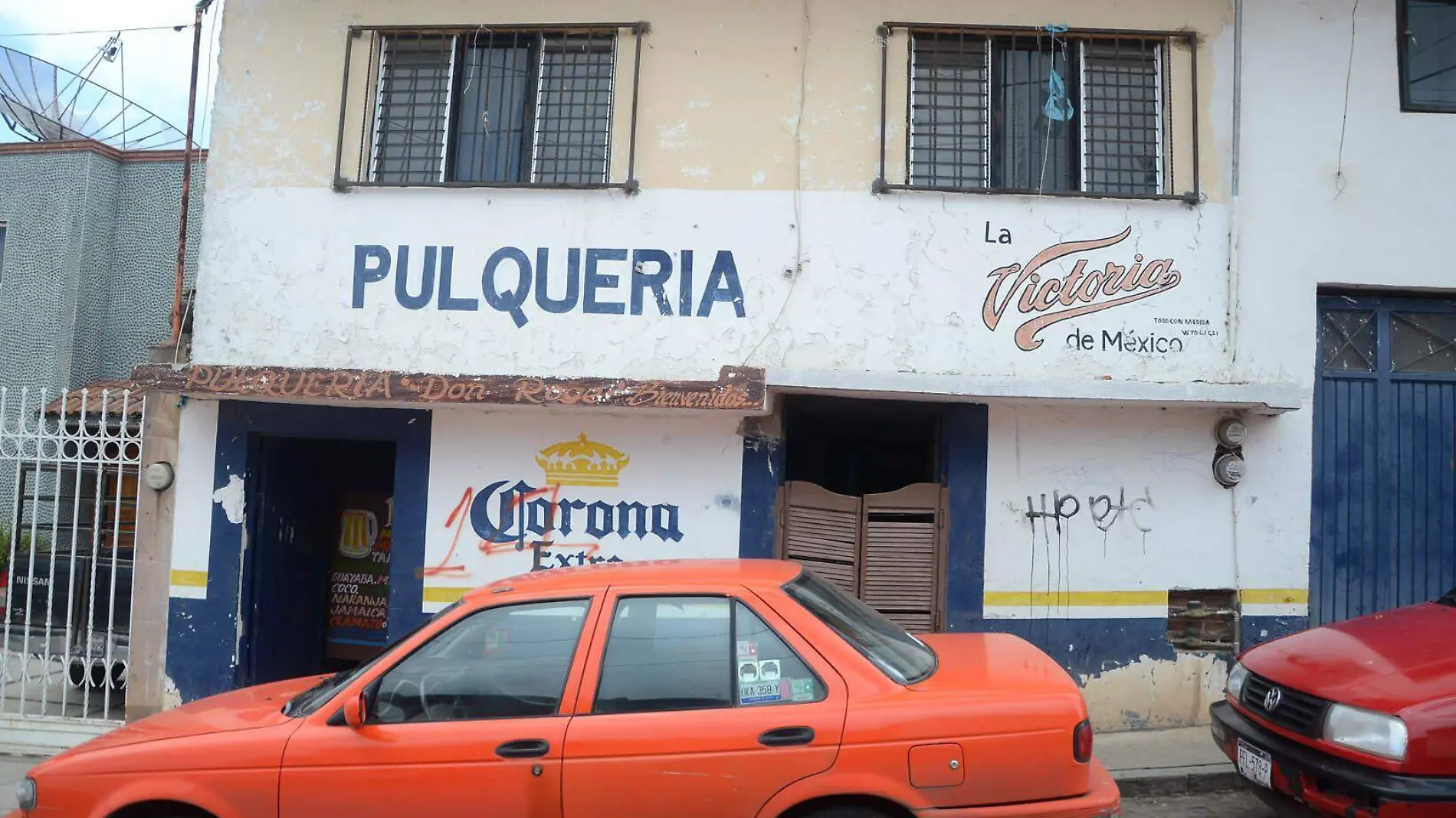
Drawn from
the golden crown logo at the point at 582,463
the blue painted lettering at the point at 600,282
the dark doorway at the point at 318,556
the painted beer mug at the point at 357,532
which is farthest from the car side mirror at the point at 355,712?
the painted beer mug at the point at 357,532

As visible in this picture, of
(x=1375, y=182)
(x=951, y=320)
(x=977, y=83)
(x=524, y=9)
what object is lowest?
(x=951, y=320)

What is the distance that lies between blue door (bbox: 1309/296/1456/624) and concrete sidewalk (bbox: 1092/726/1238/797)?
150cm

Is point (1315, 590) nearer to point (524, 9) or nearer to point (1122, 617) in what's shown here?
point (1122, 617)

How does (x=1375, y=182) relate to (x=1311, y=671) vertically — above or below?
above

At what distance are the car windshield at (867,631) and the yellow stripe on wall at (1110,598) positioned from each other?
2.89m

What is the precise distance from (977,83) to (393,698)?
6.08 metres

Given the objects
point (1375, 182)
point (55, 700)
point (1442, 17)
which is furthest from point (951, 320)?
point (55, 700)

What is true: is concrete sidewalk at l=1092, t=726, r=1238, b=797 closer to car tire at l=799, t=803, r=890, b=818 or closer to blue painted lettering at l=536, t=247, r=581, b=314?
car tire at l=799, t=803, r=890, b=818

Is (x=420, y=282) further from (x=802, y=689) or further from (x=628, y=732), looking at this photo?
(x=802, y=689)

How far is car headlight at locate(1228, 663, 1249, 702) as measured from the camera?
5.16 m

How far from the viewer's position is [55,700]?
786cm

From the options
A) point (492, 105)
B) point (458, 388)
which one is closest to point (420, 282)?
point (458, 388)

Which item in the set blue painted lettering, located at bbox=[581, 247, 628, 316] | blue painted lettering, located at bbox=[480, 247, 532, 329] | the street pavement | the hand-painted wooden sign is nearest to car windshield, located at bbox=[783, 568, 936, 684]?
the street pavement

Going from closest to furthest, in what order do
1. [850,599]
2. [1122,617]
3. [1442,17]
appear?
[850,599]
[1122,617]
[1442,17]
